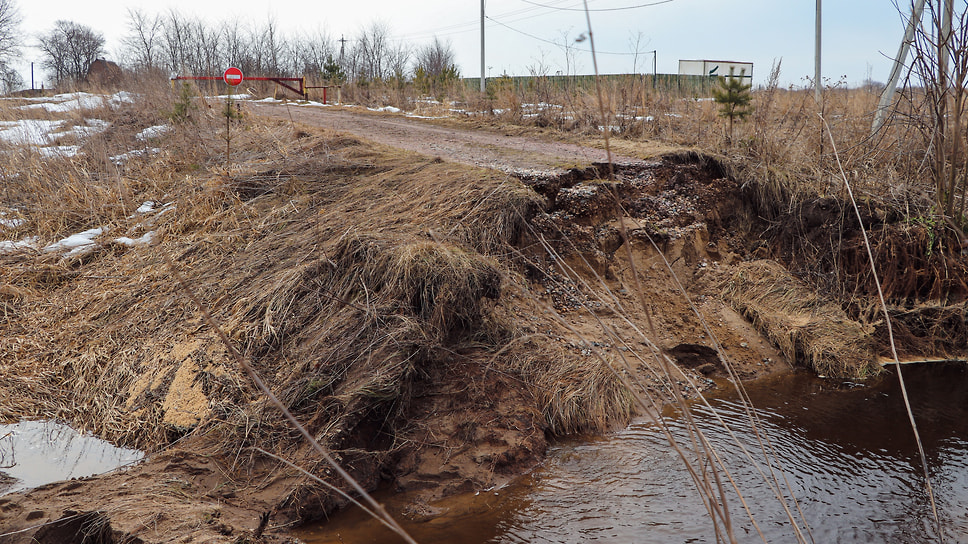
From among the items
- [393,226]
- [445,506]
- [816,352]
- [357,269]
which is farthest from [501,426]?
[816,352]

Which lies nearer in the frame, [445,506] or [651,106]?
[445,506]

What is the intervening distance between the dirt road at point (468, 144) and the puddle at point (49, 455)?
176 inches

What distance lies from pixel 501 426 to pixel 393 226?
2.12 metres

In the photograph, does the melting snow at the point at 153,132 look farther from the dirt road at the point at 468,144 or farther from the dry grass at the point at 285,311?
the dry grass at the point at 285,311

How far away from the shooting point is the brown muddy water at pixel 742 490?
353 cm

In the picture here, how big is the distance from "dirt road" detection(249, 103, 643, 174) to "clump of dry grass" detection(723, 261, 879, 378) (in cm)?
197

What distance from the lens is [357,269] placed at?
16.2ft

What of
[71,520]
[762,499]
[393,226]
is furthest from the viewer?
[393,226]

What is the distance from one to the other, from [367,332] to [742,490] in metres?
2.74

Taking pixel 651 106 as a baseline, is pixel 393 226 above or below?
below

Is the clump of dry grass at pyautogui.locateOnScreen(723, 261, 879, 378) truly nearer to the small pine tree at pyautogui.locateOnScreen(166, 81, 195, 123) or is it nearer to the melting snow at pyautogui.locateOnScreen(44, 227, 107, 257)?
the melting snow at pyautogui.locateOnScreen(44, 227, 107, 257)

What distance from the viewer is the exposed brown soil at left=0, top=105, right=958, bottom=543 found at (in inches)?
148

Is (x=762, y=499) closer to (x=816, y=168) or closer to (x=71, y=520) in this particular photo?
(x=71, y=520)

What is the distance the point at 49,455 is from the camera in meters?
4.00
